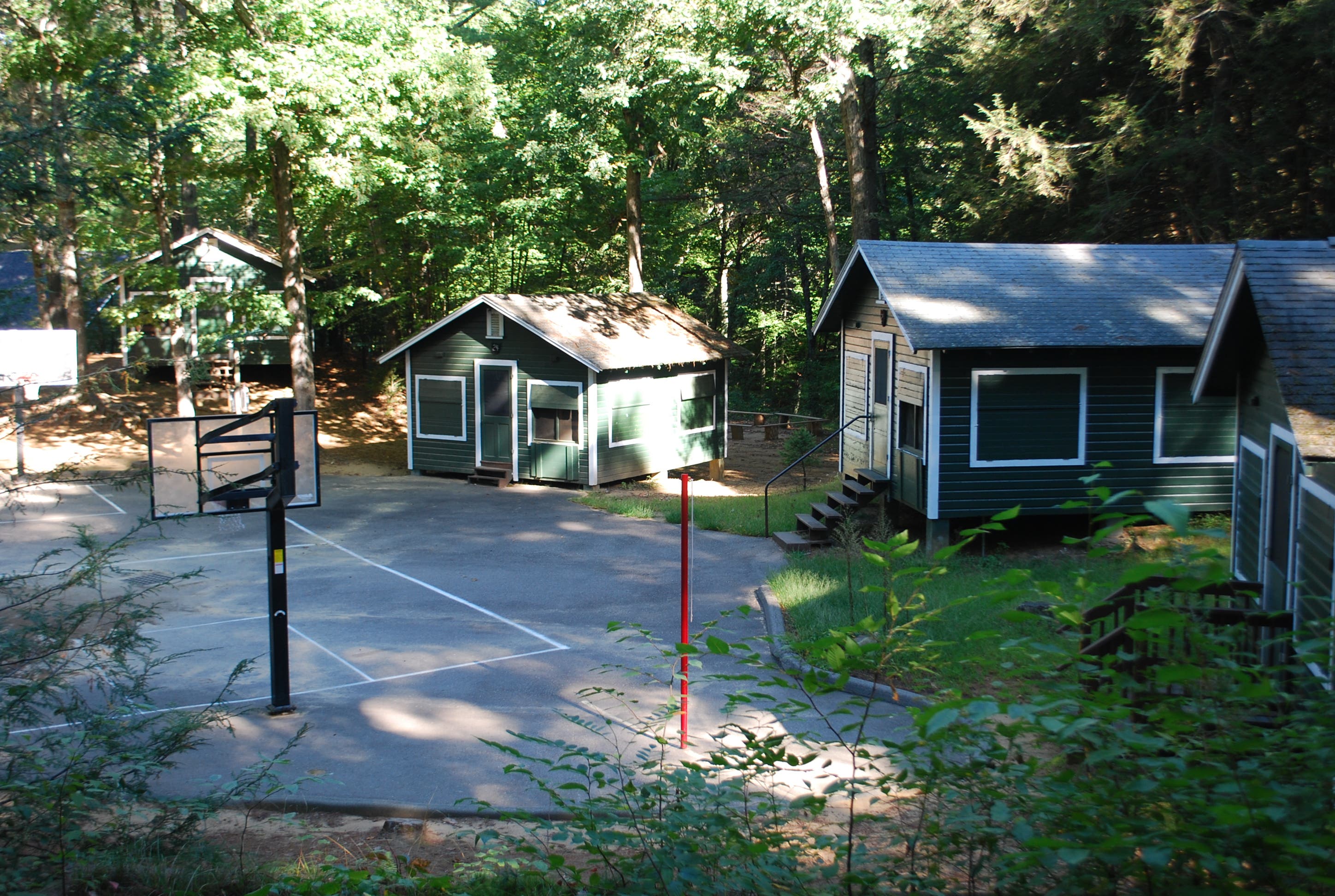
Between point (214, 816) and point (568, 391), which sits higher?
point (568, 391)

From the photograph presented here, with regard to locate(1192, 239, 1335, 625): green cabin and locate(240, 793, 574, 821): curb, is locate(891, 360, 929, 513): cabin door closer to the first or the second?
locate(1192, 239, 1335, 625): green cabin

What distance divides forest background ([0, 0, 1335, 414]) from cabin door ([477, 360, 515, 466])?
4782 millimetres

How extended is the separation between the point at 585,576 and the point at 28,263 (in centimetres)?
2369

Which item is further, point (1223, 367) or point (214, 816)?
point (1223, 367)

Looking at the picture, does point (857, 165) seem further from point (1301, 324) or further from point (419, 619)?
point (1301, 324)

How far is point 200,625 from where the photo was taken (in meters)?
12.7

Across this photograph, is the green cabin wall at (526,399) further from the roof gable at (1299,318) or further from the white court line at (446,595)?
the roof gable at (1299,318)

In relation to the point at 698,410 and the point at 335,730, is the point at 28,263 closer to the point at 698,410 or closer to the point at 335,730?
the point at 698,410

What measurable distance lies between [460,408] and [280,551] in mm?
14791

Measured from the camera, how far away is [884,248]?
1758cm

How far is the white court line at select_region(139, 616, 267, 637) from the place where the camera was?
1246 cm

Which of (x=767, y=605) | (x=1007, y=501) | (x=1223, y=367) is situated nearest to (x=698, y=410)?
(x=1007, y=501)

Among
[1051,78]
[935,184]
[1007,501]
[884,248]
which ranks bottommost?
[1007,501]

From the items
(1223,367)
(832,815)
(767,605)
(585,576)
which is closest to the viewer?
(832,815)
